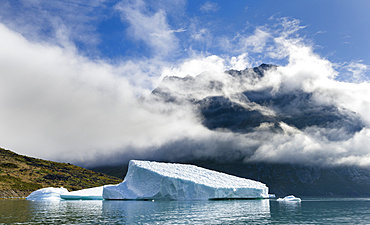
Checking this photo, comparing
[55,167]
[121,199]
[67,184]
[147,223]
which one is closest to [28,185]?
[67,184]

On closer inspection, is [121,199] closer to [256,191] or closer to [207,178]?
[207,178]

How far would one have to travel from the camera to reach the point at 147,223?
19.9 meters

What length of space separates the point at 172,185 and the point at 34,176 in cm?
9977

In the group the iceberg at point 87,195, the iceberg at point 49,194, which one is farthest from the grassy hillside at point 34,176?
the iceberg at point 87,195

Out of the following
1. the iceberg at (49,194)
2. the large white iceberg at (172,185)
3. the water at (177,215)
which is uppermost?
the large white iceberg at (172,185)

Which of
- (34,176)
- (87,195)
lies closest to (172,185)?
(87,195)

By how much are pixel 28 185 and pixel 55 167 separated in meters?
44.5

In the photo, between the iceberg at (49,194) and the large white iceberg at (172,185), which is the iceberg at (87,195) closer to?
the iceberg at (49,194)

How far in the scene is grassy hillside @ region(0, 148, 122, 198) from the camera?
103062mm

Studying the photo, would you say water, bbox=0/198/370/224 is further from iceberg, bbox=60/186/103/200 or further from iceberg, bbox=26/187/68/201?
iceberg, bbox=26/187/68/201

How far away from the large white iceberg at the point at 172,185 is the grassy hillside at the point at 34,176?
63409mm

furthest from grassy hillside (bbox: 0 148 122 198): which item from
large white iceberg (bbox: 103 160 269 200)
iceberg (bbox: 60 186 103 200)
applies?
large white iceberg (bbox: 103 160 269 200)

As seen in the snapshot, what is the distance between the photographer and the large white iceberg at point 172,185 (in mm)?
49688

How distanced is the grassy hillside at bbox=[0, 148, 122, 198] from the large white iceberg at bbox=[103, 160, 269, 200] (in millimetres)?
63409
